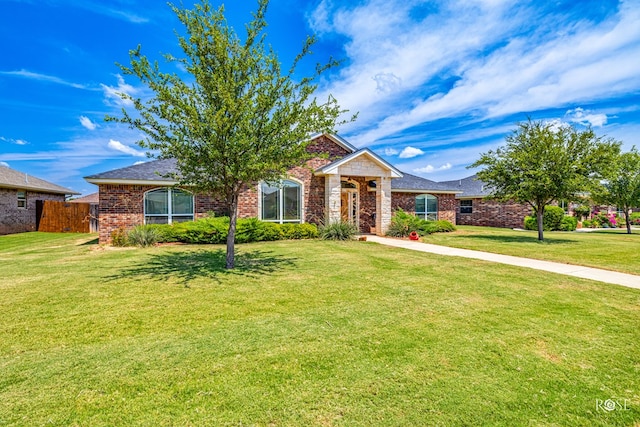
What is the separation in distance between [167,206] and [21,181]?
14356 millimetres

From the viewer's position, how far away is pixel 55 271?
25.1 ft

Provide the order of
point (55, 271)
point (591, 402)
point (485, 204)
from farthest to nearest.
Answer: point (485, 204), point (55, 271), point (591, 402)

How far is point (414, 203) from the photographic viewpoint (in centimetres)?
2072

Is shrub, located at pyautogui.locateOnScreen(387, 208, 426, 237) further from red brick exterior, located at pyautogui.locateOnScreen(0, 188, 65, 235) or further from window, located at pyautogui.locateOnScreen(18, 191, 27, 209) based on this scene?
window, located at pyautogui.locateOnScreen(18, 191, 27, 209)

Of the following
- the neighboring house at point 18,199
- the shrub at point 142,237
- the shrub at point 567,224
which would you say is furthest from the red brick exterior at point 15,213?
the shrub at point 567,224

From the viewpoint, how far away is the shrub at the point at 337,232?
1455 cm

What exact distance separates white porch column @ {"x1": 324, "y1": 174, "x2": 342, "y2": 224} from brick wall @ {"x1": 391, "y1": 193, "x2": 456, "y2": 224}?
18.0 feet

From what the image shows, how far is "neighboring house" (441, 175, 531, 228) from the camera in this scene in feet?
83.4

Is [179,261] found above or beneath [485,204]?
beneath

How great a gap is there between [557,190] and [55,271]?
733 inches

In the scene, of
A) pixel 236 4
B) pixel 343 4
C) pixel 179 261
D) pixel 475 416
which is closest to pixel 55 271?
pixel 179 261

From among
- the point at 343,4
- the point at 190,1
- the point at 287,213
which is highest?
the point at 343,4

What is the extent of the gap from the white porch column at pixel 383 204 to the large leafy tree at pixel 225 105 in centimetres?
967

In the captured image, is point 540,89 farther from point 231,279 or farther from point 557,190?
point 231,279
